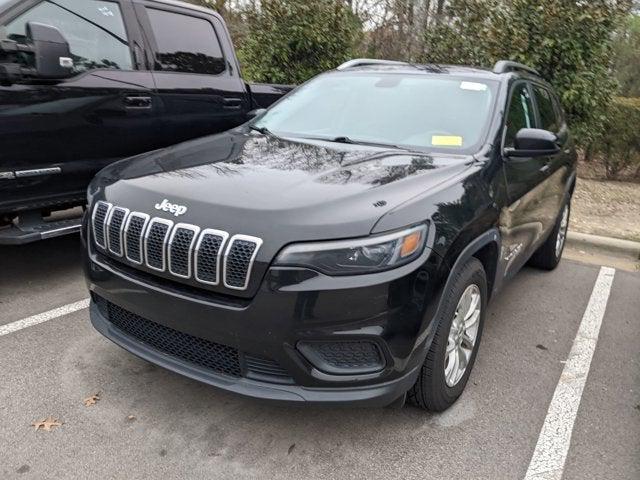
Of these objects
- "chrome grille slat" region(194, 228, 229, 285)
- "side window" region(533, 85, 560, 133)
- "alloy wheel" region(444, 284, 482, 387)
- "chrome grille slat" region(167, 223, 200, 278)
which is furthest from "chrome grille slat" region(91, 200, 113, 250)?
"side window" region(533, 85, 560, 133)

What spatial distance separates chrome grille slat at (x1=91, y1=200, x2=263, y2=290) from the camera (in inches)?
89.3

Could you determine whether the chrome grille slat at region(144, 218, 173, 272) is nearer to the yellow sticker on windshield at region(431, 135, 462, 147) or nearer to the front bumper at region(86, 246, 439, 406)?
the front bumper at region(86, 246, 439, 406)

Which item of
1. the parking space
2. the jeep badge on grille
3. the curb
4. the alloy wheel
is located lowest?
the curb

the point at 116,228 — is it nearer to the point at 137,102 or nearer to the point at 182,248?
the point at 182,248

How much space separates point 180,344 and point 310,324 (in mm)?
683

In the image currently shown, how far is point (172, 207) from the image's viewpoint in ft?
8.09

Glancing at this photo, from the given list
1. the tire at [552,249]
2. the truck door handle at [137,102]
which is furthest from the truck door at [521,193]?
the truck door handle at [137,102]

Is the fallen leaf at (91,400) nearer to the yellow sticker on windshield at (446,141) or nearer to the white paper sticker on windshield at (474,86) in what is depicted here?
the yellow sticker on windshield at (446,141)

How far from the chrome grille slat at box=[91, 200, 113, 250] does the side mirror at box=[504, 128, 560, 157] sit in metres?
2.17

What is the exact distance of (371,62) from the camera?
4.42 metres

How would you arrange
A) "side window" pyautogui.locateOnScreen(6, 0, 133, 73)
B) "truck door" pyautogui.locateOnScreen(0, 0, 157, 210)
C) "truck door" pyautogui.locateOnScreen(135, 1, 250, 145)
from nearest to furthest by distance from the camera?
"truck door" pyautogui.locateOnScreen(0, 0, 157, 210), "side window" pyautogui.locateOnScreen(6, 0, 133, 73), "truck door" pyautogui.locateOnScreen(135, 1, 250, 145)

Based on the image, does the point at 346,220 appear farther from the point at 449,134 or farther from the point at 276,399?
the point at 449,134

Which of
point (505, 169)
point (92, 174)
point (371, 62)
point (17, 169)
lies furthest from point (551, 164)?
point (17, 169)

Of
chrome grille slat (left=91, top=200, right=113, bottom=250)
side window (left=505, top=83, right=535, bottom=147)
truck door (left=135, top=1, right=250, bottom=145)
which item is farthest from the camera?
truck door (left=135, top=1, right=250, bottom=145)
